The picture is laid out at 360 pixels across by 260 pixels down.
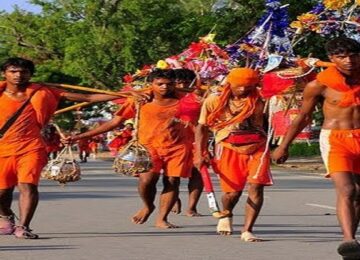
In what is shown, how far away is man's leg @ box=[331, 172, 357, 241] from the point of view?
28.5ft

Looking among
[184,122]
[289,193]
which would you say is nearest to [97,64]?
[289,193]

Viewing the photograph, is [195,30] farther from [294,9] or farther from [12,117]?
[12,117]

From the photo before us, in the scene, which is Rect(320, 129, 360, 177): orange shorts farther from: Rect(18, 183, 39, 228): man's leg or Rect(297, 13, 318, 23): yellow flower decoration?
Rect(18, 183, 39, 228): man's leg

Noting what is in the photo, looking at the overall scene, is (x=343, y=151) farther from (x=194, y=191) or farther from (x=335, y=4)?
(x=194, y=191)

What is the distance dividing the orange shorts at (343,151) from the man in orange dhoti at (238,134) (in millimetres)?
1837

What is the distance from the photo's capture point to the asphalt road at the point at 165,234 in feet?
32.3

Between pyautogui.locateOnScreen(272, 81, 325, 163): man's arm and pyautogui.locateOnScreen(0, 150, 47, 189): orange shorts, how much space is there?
269 cm

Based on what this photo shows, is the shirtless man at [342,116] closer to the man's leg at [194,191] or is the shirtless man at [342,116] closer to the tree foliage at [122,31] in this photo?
the man's leg at [194,191]

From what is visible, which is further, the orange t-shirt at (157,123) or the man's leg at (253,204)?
the orange t-shirt at (157,123)

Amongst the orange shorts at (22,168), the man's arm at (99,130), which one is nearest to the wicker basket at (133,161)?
the man's arm at (99,130)

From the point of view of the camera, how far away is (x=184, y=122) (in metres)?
12.7

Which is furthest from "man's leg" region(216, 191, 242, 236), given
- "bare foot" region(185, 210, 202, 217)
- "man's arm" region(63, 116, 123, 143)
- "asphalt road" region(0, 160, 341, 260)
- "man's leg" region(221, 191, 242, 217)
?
"bare foot" region(185, 210, 202, 217)

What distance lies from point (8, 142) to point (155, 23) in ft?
107

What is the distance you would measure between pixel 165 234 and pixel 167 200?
2.53 feet
